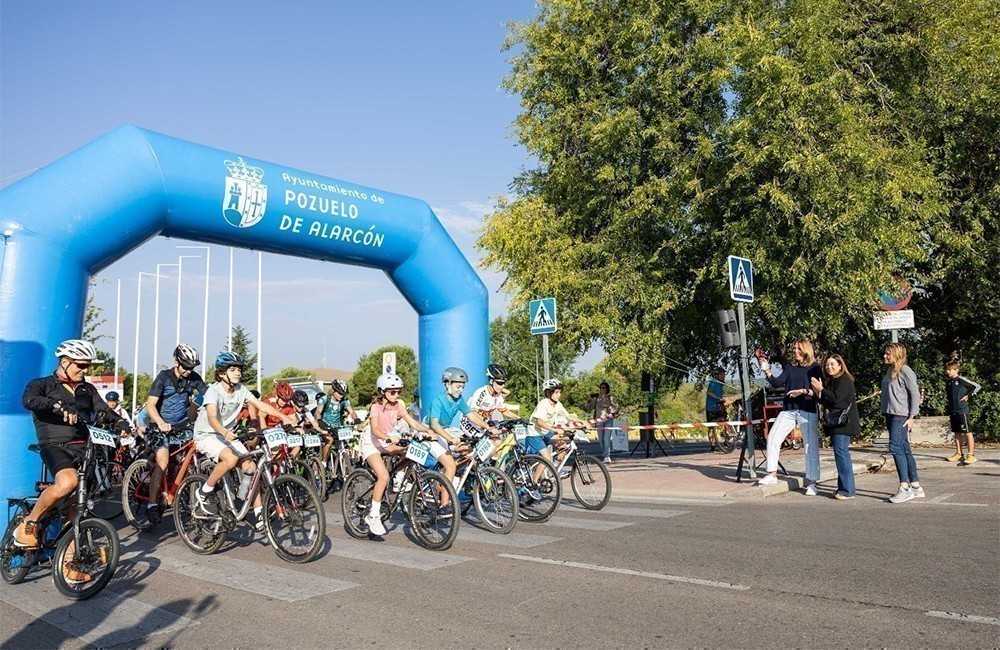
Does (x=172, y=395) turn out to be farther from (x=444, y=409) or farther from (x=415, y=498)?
(x=415, y=498)

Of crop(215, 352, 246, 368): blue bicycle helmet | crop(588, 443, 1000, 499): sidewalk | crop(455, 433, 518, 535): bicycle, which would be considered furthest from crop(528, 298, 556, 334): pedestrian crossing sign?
crop(215, 352, 246, 368): blue bicycle helmet

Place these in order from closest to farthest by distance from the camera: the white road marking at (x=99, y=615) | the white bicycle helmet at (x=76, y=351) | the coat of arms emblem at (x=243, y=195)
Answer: the white road marking at (x=99, y=615) < the white bicycle helmet at (x=76, y=351) < the coat of arms emblem at (x=243, y=195)

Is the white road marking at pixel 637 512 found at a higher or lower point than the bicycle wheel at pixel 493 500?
lower

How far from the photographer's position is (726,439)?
19141 mm

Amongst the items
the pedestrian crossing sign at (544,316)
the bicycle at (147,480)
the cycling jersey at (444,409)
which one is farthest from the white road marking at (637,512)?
the bicycle at (147,480)

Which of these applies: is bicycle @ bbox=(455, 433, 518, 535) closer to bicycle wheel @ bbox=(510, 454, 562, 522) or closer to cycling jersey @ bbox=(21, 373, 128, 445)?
bicycle wheel @ bbox=(510, 454, 562, 522)

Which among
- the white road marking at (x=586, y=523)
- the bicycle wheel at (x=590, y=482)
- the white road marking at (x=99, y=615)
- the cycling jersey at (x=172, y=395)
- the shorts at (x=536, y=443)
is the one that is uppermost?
the cycling jersey at (x=172, y=395)

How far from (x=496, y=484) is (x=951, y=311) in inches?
635

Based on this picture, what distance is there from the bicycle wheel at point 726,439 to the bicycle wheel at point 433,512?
41.6 feet

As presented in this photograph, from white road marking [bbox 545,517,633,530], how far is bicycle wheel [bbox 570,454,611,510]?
31.9 inches

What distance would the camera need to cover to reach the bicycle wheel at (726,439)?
62.2ft

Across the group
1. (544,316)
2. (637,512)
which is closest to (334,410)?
(544,316)

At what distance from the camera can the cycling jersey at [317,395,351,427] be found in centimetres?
1327

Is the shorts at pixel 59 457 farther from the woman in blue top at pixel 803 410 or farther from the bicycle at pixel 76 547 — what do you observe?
the woman in blue top at pixel 803 410
